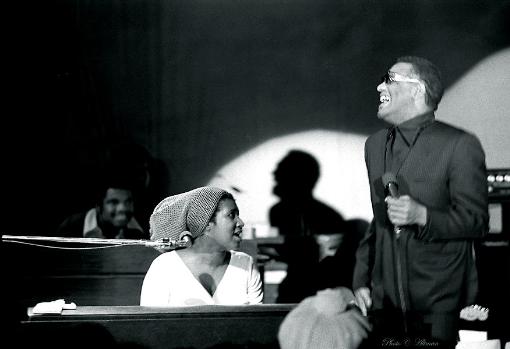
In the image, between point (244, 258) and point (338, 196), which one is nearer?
point (244, 258)

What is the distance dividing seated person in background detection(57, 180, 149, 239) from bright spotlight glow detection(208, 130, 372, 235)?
0.71 m

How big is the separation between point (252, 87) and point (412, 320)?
336 cm

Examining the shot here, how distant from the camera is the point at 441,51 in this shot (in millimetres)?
6051

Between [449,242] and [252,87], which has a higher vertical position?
[252,87]

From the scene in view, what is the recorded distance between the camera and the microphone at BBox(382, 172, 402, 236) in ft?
9.54

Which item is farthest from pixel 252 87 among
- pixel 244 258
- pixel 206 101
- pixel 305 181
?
pixel 244 258

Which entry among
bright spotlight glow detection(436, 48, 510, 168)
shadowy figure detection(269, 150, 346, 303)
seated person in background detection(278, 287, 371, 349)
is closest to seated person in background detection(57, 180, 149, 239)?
shadowy figure detection(269, 150, 346, 303)

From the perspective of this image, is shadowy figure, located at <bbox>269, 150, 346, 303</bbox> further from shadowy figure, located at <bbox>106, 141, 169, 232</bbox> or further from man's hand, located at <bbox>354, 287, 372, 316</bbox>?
man's hand, located at <bbox>354, 287, 372, 316</bbox>

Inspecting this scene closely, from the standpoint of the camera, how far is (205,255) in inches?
160

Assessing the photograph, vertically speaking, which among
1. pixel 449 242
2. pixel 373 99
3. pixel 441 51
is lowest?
pixel 449 242

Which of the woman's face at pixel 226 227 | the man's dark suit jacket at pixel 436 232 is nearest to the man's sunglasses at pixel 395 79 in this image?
the man's dark suit jacket at pixel 436 232

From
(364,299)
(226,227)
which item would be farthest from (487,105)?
(364,299)

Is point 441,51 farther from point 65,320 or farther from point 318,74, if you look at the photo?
point 65,320

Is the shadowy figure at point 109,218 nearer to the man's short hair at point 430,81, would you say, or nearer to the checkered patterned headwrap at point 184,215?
the checkered patterned headwrap at point 184,215
